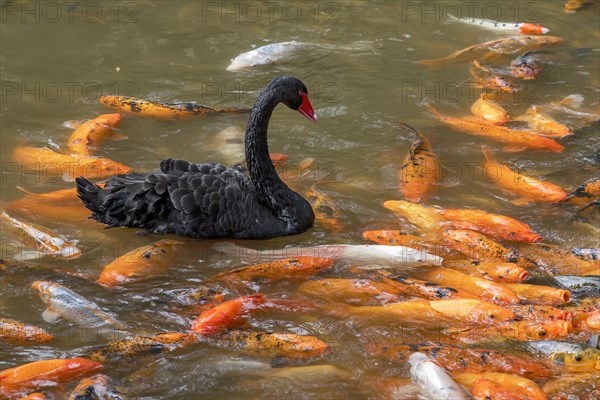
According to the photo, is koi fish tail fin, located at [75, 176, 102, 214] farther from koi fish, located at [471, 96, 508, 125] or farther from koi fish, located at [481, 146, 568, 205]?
koi fish, located at [471, 96, 508, 125]

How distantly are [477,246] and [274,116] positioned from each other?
308 centimetres

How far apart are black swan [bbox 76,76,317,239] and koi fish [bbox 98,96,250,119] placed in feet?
5.63

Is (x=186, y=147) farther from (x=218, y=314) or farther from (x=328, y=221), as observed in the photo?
(x=218, y=314)

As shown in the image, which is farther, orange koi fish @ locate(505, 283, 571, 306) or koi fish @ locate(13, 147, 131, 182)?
koi fish @ locate(13, 147, 131, 182)

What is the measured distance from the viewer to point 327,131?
26.1 ft

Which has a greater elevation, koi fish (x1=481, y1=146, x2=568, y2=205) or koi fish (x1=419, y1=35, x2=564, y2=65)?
koi fish (x1=419, y1=35, x2=564, y2=65)

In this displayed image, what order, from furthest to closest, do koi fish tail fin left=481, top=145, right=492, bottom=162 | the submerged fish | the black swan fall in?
1. the submerged fish
2. koi fish tail fin left=481, top=145, right=492, bottom=162
3. the black swan

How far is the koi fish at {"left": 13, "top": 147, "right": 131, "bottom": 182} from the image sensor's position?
6859mm

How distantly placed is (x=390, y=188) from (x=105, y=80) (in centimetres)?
354

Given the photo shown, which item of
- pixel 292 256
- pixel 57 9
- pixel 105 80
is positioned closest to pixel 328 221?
pixel 292 256

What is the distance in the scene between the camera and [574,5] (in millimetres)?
11000

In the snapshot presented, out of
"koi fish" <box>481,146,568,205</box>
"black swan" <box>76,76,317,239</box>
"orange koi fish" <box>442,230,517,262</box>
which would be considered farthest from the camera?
"koi fish" <box>481,146,568,205</box>

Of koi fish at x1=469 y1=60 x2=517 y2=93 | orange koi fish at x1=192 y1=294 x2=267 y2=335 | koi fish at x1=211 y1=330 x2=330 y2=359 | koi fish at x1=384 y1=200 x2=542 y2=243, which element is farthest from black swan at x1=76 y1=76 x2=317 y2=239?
koi fish at x1=469 y1=60 x2=517 y2=93

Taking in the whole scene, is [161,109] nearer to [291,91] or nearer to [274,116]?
[274,116]
